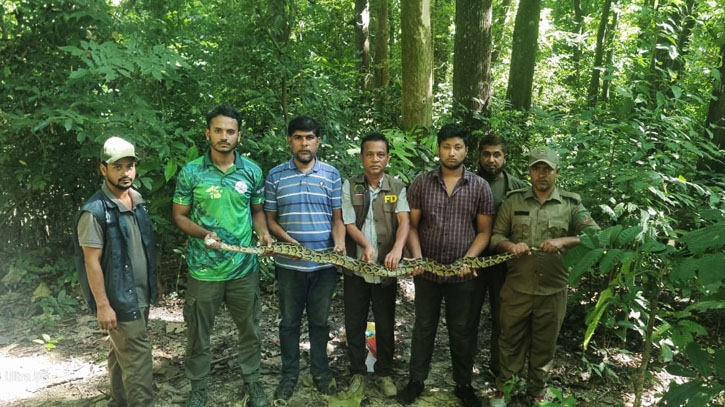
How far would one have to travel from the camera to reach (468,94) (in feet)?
25.0

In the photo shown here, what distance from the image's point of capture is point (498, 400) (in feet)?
14.4

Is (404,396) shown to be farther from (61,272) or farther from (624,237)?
(61,272)

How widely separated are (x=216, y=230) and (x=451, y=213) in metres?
2.14

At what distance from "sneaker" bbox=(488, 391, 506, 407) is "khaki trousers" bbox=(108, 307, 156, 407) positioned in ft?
10.1

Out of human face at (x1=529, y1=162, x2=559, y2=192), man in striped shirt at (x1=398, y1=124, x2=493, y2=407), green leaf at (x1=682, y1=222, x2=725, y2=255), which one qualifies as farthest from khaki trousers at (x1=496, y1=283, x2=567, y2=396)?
green leaf at (x1=682, y1=222, x2=725, y2=255)

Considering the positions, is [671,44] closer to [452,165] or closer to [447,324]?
[452,165]

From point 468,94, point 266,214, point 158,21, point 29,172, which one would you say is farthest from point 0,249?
point 468,94

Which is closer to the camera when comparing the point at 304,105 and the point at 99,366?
the point at 99,366

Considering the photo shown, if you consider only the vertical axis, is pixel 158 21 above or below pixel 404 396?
above

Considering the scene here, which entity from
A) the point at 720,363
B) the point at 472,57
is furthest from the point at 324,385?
the point at 472,57

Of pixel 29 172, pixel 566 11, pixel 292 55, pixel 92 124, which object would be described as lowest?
pixel 29 172

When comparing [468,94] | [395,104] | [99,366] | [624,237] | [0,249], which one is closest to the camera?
[624,237]

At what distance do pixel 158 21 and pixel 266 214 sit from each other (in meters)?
2.71

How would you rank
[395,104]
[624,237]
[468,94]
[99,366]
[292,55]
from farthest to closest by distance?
[395,104], [468,94], [292,55], [99,366], [624,237]
